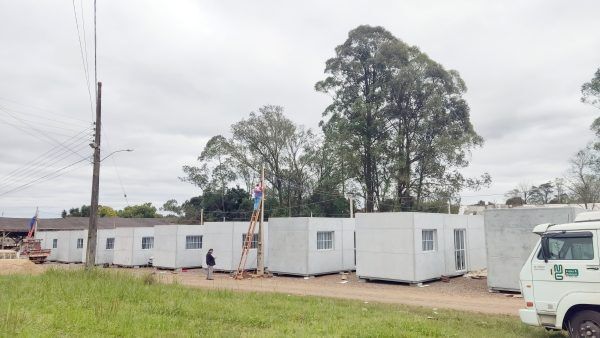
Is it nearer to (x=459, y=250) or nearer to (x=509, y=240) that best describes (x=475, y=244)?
(x=459, y=250)

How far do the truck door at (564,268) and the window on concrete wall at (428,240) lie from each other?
10405 millimetres

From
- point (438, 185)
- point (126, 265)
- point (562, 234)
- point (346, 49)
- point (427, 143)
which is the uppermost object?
point (346, 49)

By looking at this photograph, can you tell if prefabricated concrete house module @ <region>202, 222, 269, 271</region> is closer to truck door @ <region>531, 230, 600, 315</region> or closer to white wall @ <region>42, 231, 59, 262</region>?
truck door @ <region>531, 230, 600, 315</region>

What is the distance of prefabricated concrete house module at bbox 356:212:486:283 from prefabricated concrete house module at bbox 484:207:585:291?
121 inches

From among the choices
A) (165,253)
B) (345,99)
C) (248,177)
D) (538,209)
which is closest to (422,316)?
(538,209)

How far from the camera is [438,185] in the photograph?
3228 cm

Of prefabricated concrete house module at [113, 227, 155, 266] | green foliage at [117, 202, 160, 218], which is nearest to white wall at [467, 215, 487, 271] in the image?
prefabricated concrete house module at [113, 227, 155, 266]

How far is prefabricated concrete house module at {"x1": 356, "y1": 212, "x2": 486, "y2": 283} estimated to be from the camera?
61.4ft

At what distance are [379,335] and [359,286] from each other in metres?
10.8

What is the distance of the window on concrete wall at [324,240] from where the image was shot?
76.2ft

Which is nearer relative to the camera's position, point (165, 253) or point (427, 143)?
point (165, 253)

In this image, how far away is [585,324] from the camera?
319 inches

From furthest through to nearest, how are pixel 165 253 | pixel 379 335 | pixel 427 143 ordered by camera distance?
pixel 427 143
pixel 165 253
pixel 379 335

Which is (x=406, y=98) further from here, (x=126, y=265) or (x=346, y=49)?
(x=126, y=265)
